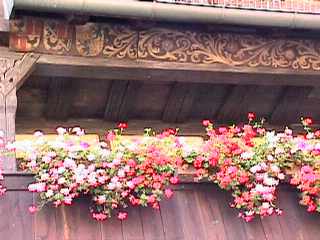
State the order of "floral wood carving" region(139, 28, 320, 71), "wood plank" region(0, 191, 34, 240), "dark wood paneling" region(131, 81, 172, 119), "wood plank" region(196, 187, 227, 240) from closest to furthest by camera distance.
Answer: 1. "wood plank" region(0, 191, 34, 240)
2. "wood plank" region(196, 187, 227, 240)
3. "floral wood carving" region(139, 28, 320, 71)
4. "dark wood paneling" region(131, 81, 172, 119)

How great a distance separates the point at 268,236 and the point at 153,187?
0.81m

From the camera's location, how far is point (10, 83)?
6.52m

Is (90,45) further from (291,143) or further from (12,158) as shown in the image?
(291,143)

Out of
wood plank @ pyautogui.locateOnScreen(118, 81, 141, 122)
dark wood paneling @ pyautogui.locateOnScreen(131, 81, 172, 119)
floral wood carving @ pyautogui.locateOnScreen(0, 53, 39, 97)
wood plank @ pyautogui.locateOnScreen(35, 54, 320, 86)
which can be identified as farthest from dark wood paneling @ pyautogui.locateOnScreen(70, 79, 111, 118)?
floral wood carving @ pyautogui.locateOnScreen(0, 53, 39, 97)

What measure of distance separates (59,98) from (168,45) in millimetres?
1209

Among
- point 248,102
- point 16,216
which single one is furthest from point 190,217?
point 248,102

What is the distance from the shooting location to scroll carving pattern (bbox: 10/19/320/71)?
675 cm

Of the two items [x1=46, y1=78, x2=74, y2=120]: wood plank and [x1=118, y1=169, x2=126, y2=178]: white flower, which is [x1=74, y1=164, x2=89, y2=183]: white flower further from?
[x1=46, y1=78, x2=74, y2=120]: wood plank

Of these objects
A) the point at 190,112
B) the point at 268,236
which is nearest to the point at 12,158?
the point at 268,236

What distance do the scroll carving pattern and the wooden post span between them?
0.37 feet

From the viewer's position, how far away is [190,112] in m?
8.12

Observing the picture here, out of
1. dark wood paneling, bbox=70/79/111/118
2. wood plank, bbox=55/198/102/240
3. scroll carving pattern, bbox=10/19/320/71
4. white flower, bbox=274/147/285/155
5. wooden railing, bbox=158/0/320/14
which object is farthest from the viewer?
dark wood paneling, bbox=70/79/111/118

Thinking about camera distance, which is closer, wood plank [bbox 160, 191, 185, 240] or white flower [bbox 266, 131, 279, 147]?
wood plank [bbox 160, 191, 185, 240]

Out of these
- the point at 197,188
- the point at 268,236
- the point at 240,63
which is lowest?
the point at 268,236
